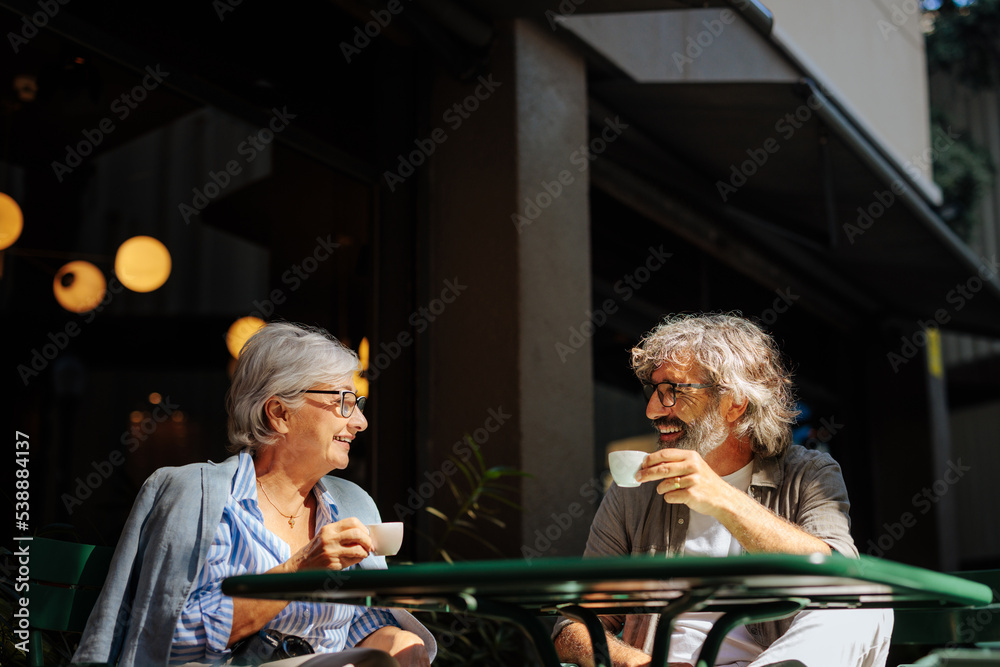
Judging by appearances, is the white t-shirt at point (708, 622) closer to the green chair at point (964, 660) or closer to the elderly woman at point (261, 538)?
the elderly woman at point (261, 538)

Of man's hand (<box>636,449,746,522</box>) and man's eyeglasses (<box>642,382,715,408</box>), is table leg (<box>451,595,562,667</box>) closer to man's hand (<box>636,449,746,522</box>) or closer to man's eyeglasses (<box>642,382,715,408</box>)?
man's hand (<box>636,449,746,522</box>)

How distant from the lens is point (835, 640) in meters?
2.13

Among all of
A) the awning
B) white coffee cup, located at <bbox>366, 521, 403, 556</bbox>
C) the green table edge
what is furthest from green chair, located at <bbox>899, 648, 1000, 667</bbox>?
the awning

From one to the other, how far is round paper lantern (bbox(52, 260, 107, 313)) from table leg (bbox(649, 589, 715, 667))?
6434 mm

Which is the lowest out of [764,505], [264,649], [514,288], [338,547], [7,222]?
[264,649]

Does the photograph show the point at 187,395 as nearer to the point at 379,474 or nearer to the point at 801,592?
the point at 379,474

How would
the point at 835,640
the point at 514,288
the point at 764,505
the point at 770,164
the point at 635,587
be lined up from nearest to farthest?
the point at 635,587 → the point at 835,640 → the point at 764,505 → the point at 514,288 → the point at 770,164

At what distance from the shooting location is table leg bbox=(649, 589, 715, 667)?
4.94ft

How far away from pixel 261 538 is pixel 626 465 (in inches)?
34.8

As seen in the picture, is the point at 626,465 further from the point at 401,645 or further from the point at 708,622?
the point at 401,645

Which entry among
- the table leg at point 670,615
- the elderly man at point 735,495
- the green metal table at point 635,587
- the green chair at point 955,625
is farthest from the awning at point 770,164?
the table leg at point 670,615

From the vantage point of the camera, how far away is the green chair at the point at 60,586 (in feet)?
6.53

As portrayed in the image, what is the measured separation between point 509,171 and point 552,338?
30.4 inches

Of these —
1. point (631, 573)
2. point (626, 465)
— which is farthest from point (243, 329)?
point (631, 573)
